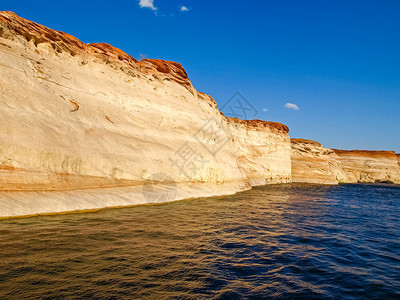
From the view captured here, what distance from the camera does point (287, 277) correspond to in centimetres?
501

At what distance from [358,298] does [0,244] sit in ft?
24.9

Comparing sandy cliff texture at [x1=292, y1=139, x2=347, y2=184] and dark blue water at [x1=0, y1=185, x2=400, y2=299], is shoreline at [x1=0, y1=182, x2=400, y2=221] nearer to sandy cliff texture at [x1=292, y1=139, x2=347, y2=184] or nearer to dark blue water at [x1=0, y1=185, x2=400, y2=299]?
dark blue water at [x1=0, y1=185, x2=400, y2=299]

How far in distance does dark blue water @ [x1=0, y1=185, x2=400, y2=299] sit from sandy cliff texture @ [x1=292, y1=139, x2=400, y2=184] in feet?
109

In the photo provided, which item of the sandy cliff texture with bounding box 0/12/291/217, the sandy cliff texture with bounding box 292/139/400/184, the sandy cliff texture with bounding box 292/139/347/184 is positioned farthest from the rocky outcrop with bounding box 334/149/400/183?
the sandy cliff texture with bounding box 0/12/291/217

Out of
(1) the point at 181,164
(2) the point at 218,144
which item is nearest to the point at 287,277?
(1) the point at 181,164

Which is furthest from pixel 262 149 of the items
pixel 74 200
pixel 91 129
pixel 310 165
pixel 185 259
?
pixel 185 259

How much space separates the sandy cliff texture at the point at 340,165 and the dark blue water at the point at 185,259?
1309 inches

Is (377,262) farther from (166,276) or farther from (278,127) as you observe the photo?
(278,127)

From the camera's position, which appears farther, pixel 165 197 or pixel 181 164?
pixel 181 164

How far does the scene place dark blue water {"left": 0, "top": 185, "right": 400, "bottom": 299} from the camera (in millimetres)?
4168

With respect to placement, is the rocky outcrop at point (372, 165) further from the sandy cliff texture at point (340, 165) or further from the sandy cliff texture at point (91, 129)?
the sandy cliff texture at point (91, 129)

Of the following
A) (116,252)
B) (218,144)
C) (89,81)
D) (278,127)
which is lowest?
(116,252)

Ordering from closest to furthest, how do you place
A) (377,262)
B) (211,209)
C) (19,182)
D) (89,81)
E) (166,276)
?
1. (166,276)
2. (377,262)
3. (19,182)
4. (211,209)
5. (89,81)

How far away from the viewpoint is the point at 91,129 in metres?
11.0
